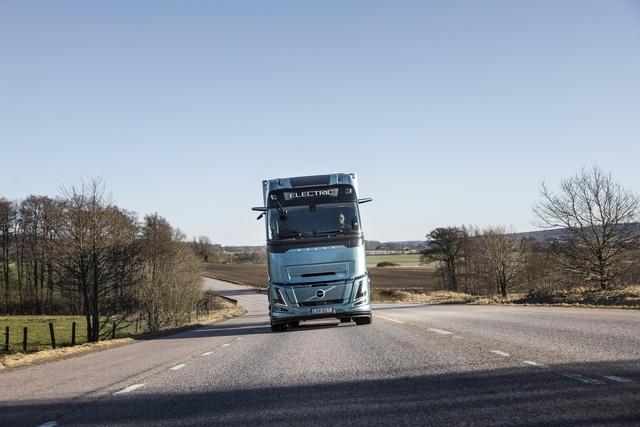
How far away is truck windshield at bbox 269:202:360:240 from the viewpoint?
16594 mm

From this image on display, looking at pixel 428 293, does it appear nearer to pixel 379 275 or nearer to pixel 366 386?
pixel 379 275

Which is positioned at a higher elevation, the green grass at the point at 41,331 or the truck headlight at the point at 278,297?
the truck headlight at the point at 278,297

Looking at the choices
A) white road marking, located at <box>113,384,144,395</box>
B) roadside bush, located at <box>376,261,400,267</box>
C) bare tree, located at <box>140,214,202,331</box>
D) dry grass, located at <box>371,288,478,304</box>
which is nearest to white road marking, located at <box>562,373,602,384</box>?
white road marking, located at <box>113,384,144,395</box>

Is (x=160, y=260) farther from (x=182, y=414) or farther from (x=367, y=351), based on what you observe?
(x=182, y=414)

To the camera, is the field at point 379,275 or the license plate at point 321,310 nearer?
the license plate at point 321,310

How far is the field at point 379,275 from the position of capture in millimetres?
82250

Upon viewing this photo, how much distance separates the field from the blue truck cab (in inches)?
2369

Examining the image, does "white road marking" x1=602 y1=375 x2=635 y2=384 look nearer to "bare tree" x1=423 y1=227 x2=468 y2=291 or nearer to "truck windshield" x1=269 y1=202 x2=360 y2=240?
"truck windshield" x1=269 y1=202 x2=360 y2=240

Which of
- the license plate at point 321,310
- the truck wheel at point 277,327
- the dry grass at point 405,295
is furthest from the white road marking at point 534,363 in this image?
the dry grass at point 405,295

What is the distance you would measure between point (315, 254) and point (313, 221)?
997mm

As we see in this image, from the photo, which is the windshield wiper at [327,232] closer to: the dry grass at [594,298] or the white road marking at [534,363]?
the white road marking at [534,363]

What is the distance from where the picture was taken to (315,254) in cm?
1628

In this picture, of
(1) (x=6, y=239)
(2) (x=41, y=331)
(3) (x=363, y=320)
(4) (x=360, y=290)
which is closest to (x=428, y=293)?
(2) (x=41, y=331)

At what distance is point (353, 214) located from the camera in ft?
55.5
